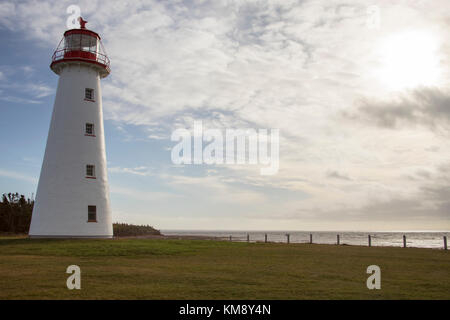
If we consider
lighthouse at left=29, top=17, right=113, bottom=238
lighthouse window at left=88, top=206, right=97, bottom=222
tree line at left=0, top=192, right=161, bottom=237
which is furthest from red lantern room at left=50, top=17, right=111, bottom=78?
tree line at left=0, top=192, right=161, bottom=237

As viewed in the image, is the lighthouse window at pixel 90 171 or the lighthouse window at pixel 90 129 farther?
the lighthouse window at pixel 90 129

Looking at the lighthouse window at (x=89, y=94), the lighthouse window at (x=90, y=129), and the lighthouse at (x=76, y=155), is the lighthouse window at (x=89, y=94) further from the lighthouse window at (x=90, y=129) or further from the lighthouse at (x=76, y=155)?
the lighthouse window at (x=90, y=129)

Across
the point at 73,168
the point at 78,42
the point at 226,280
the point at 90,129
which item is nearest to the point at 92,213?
the point at 73,168

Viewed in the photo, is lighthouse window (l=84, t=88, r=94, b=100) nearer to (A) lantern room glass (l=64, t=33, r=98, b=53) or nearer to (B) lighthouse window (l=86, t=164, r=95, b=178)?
(A) lantern room glass (l=64, t=33, r=98, b=53)

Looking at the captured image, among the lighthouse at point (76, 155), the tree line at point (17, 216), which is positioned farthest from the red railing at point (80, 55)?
the tree line at point (17, 216)

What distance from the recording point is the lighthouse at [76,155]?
30.8 m

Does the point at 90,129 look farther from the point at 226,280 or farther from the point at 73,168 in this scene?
the point at 226,280

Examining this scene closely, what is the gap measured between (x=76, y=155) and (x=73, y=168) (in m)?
1.07

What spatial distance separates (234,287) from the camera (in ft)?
39.2
